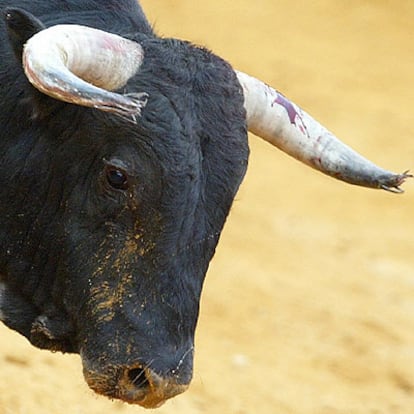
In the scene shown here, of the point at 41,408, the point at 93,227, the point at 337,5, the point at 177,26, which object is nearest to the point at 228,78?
the point at 93,227

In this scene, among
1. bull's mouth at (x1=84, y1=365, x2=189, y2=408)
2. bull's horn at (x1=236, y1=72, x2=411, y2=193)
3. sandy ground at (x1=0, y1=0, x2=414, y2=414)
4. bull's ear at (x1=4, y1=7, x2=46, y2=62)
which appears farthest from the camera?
sandy ground at (x1=0, y1=0, x2=414, y2=414)

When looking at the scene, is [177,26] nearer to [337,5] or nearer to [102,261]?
[337,5]

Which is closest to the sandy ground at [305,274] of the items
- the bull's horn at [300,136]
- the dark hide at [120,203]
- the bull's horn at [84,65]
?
the dark hide at [120,203]

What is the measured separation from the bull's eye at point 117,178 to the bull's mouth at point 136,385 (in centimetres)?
84

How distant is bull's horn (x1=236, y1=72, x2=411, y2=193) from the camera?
641 centimetres

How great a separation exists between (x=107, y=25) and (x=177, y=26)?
12017 millimetres

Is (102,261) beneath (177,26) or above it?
above

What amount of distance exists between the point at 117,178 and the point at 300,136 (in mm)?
1079

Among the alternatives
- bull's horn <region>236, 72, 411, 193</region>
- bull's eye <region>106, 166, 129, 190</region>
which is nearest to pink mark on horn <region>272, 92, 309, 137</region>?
bull's horn <region>236, 72, 411, 193</region>

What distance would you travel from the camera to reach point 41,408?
27.3 feet

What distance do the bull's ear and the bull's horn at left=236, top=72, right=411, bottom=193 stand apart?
1.12 metres

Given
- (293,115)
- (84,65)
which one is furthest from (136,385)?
(293,115)

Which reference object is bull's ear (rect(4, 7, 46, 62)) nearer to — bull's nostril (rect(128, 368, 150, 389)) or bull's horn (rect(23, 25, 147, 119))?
bull's horn (rect(23, 25, 147, 119))

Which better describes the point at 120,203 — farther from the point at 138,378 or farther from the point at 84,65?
the point at 138,378
